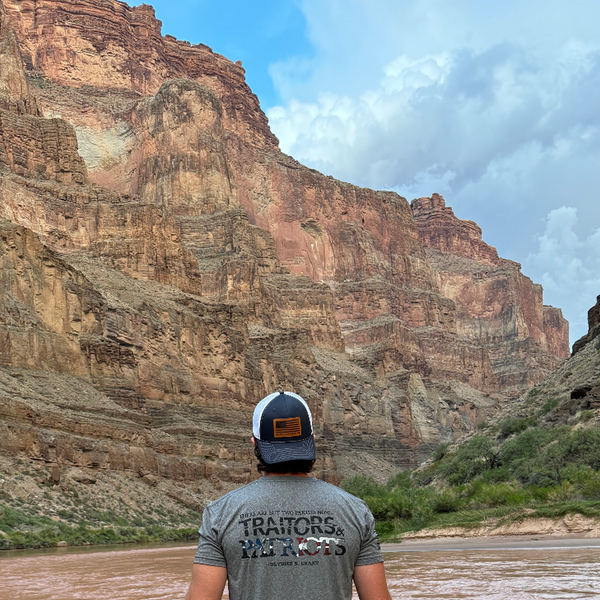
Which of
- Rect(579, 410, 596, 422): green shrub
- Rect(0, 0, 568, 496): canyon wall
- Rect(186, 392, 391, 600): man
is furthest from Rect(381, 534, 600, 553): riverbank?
Rect(0, 0, 568, 496): canyon wall

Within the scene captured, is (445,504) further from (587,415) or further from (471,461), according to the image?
(471,461)

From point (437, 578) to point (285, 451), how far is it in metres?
9.80

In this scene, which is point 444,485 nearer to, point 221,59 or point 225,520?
point 225,520

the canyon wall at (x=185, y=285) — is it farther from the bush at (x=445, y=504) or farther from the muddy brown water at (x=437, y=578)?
the muddy brown water at (x=437, y=578)

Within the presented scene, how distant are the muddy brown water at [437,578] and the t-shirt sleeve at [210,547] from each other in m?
6.18

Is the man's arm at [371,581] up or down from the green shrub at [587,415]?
down

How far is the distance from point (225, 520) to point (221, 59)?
18178 centimetres

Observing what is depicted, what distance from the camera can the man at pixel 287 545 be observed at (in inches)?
157

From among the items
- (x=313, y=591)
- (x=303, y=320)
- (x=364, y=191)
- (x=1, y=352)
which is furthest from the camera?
(x=364, y=191)

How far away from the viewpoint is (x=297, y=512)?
4062mm

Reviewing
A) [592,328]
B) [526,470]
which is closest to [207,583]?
[526,470]

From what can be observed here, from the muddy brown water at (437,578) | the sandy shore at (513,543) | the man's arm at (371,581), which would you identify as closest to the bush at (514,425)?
the sandy shore at (513,543)

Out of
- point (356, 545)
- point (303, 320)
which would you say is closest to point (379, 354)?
point (303, 320)

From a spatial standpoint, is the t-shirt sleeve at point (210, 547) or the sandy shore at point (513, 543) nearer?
Answer: the t-shirt sleeve at point (210, 547)
